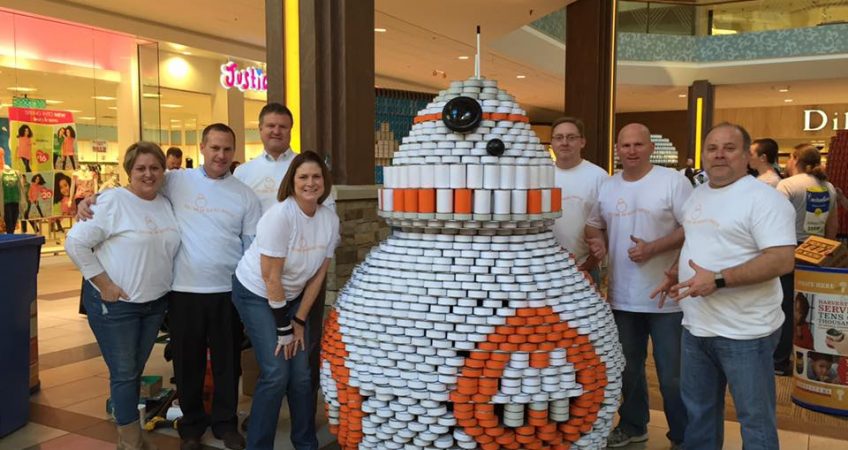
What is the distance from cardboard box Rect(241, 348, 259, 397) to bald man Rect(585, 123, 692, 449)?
2160mm

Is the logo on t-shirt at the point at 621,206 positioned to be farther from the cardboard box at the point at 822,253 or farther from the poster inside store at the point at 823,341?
the cardboard box at the point at 822,253

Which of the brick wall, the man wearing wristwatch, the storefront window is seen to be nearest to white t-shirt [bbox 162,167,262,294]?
the brick wall

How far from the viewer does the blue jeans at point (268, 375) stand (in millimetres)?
2869

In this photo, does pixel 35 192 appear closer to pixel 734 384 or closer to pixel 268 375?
pixel 268 375

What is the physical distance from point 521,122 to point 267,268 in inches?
46.3

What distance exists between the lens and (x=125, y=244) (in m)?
2.92

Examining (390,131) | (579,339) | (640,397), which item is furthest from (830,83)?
(579,339)

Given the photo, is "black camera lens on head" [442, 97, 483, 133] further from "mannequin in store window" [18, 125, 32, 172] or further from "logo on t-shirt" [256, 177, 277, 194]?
"mannequin in store window" [18, 125, 32, 172]

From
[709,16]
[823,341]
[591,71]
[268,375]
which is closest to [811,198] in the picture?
[823,341]

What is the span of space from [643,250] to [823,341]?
1883mm

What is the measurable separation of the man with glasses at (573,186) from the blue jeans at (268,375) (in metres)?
1.43

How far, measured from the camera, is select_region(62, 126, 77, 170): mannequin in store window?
33.4ft

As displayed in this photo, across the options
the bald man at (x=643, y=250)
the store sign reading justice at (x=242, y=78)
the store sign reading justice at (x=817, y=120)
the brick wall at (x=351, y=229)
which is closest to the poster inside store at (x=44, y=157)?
the store sign reading justice at (x=242, y=78)

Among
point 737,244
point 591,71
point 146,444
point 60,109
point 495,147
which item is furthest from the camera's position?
point 60,109
